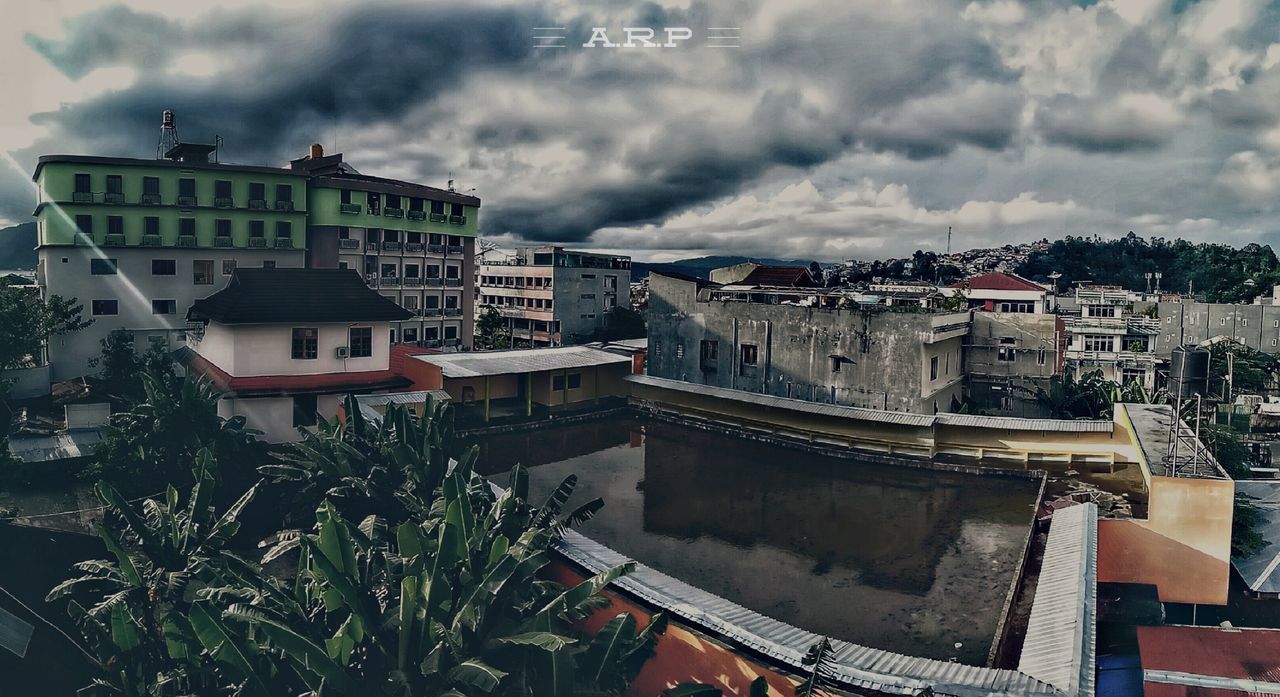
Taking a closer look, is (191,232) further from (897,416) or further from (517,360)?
(897,416)

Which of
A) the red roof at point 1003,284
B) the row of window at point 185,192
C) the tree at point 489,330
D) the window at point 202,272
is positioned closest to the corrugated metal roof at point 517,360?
the window at point 202,272

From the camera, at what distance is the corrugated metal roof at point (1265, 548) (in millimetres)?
7175

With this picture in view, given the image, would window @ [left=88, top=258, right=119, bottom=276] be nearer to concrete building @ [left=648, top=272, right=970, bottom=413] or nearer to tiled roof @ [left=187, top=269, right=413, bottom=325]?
tiled roof @ [left=187, top=269, right=413, bottom=325]

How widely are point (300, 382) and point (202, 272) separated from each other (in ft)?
23.0

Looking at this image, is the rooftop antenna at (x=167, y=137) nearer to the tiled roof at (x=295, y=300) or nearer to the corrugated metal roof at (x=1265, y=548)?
the tiled roof at (x=295, y=300)

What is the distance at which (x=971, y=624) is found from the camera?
740 cm

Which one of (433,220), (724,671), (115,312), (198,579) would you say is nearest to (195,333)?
(115,312)

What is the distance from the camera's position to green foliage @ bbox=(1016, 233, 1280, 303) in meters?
30.7

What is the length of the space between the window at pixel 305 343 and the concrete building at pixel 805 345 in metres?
8.17

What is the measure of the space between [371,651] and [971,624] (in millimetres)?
5756

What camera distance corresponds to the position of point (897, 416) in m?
13.9

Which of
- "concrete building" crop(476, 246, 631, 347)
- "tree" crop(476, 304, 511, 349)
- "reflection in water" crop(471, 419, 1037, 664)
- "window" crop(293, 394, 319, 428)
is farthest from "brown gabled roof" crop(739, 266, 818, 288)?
"window" crop(293, 394, 319, 428)

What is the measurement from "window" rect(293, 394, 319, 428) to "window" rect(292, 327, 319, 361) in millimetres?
680

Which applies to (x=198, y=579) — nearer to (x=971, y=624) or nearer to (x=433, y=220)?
(x=971, y=624)
